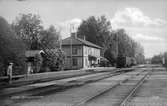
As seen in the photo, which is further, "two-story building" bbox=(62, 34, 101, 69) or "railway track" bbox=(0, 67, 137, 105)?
"two-story building" bbox=(62, 34, 101, 69)

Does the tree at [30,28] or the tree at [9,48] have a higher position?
the tree at [30,28]

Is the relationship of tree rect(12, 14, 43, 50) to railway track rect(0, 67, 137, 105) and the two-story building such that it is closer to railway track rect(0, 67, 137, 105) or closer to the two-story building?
the two-story building

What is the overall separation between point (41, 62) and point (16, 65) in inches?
499

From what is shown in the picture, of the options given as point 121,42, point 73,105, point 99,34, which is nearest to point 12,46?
point 73,105

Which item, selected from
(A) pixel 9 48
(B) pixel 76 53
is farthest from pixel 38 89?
(B) pixel 76 53

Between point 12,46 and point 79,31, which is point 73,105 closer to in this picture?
point 12,46

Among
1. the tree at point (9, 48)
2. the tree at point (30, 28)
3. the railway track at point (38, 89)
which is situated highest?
the tree at point (30, 28)

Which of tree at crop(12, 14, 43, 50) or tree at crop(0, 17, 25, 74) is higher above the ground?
tree at crop(12, 14, 43, 50)

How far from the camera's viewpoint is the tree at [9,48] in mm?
24281

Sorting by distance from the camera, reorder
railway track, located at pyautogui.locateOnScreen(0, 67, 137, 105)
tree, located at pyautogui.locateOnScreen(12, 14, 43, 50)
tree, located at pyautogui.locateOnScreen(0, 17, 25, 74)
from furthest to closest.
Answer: tree, located at pyautogui.locateOnScreen(12, 14, 43, 50)
tree, located at pyautogui.locateOnScreen(0, 17, 25, 74)
railway track, located at pyautogui.locateOnScreen(0, 67, 137, 105)

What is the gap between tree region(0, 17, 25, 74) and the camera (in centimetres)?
2428

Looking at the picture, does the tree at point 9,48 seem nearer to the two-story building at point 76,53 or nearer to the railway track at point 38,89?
the railway track at point 38,89

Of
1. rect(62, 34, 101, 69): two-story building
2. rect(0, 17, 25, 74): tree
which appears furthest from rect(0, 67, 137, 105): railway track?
rect(62, 34, 101, 69): two-story building

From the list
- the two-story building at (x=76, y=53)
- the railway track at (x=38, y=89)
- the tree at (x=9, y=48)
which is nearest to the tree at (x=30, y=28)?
the two-story building at (x=76, y=53)
